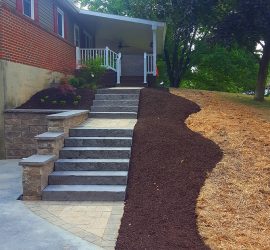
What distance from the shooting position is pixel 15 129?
8.71m

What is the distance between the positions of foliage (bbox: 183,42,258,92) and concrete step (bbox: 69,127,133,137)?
15.3 metres

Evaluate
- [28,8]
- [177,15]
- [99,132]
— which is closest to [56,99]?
[28,8]

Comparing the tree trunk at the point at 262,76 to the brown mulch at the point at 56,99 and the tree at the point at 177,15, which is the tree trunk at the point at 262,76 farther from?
the brown mulch at the point at 56,99

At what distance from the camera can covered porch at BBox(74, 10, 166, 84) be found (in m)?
15.5

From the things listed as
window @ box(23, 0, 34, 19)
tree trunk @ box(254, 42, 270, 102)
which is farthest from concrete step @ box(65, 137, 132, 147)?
tree trunk @ box(254, 42, 270, 102)

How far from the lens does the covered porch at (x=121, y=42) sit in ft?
51.0

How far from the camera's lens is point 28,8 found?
10805mm

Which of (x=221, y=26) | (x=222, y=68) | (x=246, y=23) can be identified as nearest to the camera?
(x=246, y=23)

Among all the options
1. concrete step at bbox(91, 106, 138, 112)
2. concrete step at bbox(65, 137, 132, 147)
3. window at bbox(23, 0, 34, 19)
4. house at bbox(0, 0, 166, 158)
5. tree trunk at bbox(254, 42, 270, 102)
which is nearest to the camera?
concrete step at bbox(65, 137, 132, 147)

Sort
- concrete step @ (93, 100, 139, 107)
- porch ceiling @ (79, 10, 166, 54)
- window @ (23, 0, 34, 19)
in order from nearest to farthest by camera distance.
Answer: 1. concrete step @ (93, 100, 139, 107)
2. window @ (23, 0, 34, 19)
3. porch ceiling @ (79, 10, 166, 54)

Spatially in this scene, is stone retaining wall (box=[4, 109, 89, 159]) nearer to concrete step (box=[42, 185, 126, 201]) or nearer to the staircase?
the staircase

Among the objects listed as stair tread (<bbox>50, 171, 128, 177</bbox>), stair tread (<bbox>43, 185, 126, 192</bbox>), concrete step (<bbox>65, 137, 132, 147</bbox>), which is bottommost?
stair tread (<bbox>43, 185, 126, 192</bbox>)

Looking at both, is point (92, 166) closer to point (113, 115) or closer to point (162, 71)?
point (113, 115)

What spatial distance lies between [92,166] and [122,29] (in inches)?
524
